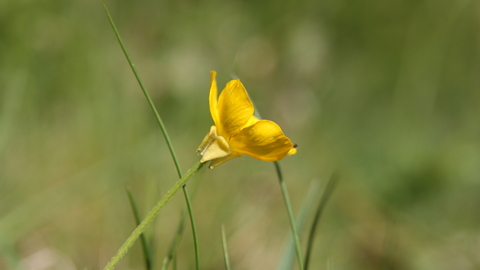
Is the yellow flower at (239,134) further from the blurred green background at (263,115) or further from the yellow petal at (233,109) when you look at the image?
the blurred green background at (263,115)

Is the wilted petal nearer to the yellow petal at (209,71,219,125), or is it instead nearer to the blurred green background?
the yellow petal at (209,71,219,125)

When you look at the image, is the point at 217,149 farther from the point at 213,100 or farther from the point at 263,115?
the point at 263,115

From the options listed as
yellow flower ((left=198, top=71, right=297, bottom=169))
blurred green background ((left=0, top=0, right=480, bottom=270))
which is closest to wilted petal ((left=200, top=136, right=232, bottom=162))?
yellow flower ((left=198, top=71, right=297, bottom=169))

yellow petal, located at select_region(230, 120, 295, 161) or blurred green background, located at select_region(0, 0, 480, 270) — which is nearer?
yellow petal, located at select_region(230, 120, 295, 161)

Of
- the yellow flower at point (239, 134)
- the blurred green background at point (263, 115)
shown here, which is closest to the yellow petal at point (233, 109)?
the yellow flower at point (239, 134)

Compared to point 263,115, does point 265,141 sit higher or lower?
higher

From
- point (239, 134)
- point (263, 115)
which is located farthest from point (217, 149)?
point (263, 115)
